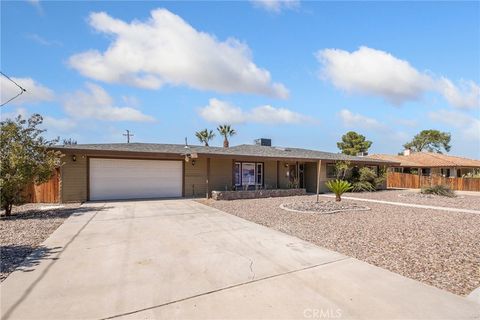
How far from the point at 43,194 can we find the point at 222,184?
898 centimetres

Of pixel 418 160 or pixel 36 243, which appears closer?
pixel 36 243

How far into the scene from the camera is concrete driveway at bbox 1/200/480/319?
11.3 ft

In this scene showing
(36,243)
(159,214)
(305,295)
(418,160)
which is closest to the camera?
(305,295)

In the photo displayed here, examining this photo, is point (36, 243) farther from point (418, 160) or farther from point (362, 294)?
point (418, 160)

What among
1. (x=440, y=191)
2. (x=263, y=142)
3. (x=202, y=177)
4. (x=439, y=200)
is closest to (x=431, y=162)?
(x=440, y=191)

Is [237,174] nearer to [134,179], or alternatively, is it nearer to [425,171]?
[134,179]

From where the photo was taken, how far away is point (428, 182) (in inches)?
1012

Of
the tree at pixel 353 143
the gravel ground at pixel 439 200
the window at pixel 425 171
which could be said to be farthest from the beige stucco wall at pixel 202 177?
the tree at pixel 353 143

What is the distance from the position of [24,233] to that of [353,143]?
43.8 m

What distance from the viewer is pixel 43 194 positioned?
45.0 feet

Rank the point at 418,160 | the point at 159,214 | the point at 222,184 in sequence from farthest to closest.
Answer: the point at 418,160
the point at 222,184
the point at 159,214

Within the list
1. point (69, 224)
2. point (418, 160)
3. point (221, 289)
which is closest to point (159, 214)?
point (69, 224)

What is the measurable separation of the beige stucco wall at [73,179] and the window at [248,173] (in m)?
8.16

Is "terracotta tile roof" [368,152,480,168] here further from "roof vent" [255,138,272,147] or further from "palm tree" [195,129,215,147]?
"palm tree" [195,129,215,147]
